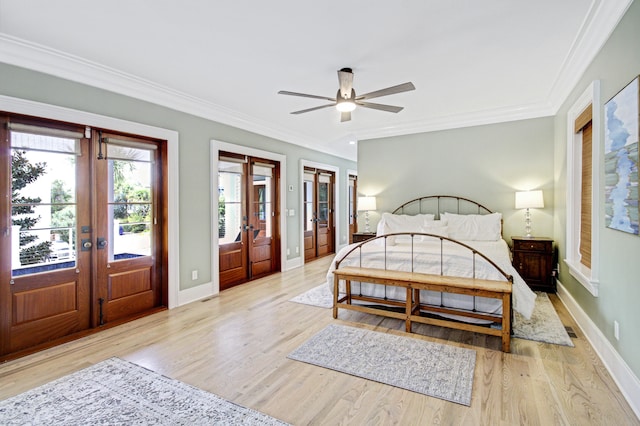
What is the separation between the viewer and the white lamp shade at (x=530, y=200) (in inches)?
186

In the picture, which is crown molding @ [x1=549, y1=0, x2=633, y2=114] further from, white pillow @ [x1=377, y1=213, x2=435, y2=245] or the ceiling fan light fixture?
white pillow @ [x1=377, y1=213, x2=435, y2=245]

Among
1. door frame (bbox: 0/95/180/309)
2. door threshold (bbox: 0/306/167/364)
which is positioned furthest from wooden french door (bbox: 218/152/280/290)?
door threshold (bbox: 0/306/167/364)

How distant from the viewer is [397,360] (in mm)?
2730

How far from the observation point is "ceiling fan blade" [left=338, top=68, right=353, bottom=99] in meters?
3.23

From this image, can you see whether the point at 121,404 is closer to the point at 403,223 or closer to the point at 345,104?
the point at 345,104

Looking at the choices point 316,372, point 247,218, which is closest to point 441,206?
point 247,218

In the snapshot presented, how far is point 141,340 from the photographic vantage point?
3209mm

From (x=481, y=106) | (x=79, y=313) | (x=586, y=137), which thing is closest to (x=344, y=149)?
(x=481, y=106)

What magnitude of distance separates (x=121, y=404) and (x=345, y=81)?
3234 mm

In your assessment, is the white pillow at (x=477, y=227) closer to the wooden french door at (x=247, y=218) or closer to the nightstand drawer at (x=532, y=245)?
the nightstand drawer at (x=532, y=245)

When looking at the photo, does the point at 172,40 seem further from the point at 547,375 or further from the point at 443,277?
the point at 547,375

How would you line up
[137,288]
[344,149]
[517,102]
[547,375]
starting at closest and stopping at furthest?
[547,375]
[137,288]
[517,102]
[344,149]

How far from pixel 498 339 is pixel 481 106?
334 cm

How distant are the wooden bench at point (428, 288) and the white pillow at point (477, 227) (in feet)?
6.12
